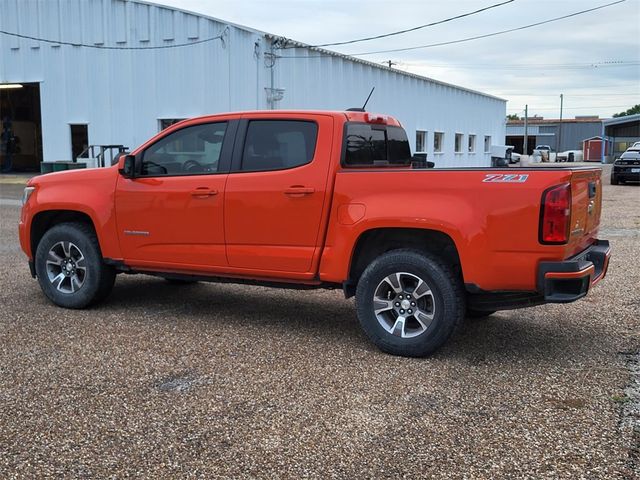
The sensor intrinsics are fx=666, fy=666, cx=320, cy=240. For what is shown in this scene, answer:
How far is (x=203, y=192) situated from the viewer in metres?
5.82

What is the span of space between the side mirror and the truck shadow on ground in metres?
1.35

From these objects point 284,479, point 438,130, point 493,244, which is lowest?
point 284,479

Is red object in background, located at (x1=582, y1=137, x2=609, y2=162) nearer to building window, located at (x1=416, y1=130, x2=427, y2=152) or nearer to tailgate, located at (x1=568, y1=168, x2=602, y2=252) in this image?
building window, located at (x1=416, y1=130, x2=427, y2=152)

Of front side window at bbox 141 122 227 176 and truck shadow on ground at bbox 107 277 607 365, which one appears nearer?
truck shadow on ground at bbox 107 277 607 365

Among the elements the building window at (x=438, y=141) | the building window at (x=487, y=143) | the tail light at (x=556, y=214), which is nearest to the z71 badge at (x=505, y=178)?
the tail light at (x=556, y=214)

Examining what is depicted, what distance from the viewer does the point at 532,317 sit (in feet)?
21.0

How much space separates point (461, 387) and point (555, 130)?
87.1 m

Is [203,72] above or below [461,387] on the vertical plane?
above

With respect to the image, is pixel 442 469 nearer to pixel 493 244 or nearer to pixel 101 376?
pixel 493 244

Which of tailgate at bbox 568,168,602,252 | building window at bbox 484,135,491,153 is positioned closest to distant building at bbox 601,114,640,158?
building window at bbox 484,135,491,153

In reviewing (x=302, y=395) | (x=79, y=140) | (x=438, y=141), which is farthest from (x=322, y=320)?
(x=438, y=141)

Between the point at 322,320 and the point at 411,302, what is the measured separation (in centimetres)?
143

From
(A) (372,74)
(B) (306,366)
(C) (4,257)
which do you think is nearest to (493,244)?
(B) (306,366)

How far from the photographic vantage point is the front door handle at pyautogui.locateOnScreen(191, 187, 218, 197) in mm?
5785
